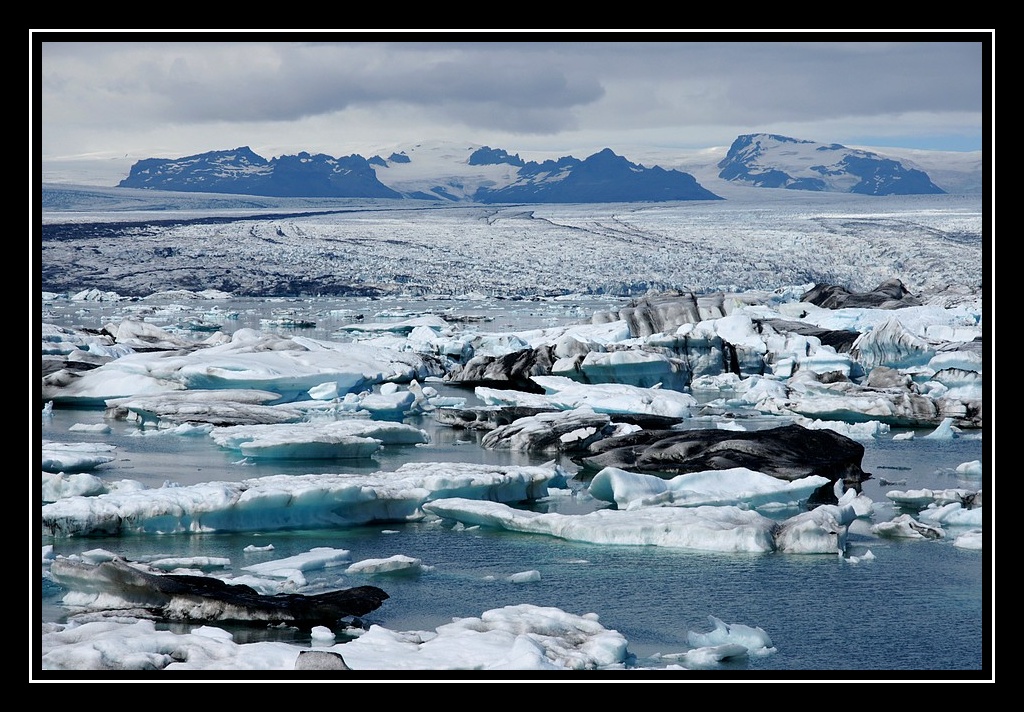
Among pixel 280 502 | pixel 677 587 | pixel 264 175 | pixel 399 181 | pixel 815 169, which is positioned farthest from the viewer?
pixel 399 181

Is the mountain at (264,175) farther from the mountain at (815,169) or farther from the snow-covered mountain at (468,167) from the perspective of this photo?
the mountain at (815,169)

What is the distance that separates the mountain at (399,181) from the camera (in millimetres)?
74312

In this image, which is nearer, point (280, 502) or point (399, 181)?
point (280, 502)

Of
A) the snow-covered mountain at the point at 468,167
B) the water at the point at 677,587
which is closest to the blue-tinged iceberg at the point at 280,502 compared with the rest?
the water at the point at 677,587

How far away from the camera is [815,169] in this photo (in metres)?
80.3

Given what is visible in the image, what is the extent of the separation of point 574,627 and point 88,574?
1897 mm

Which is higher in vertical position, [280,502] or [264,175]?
[264,175]

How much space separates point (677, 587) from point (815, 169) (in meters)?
79.6

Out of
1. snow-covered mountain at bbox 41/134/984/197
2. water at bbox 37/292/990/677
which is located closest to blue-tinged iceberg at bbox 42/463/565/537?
water at bbox 37/292/990/677

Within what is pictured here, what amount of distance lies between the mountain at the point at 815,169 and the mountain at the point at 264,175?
26614 millimetres

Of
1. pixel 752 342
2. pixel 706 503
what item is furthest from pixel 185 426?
pixel 752 342

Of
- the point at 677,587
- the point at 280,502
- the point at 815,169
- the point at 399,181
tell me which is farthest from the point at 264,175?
the point at 677,587

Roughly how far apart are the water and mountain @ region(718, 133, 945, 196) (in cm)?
6682

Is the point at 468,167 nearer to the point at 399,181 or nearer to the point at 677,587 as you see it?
the point at 399,181
